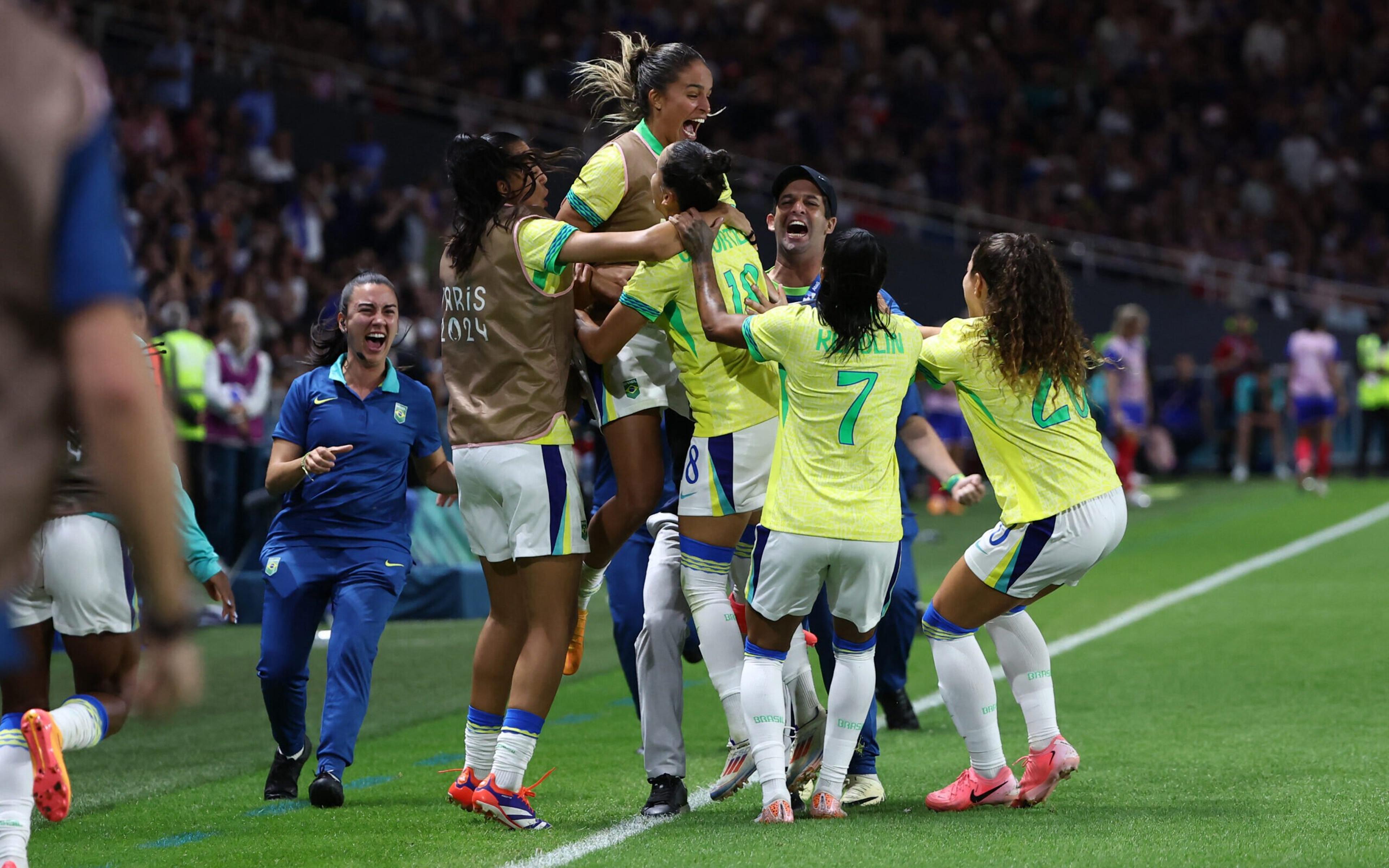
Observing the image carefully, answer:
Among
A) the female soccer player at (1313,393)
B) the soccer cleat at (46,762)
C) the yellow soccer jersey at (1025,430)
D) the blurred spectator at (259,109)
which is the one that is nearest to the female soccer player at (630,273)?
the yellow soccer jersey at (1025,430)

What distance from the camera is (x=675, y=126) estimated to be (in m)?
5.76

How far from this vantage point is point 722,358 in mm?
Result: 5570

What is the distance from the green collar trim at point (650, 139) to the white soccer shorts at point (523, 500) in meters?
1.13

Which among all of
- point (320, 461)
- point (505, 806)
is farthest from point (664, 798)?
point (320, 461)

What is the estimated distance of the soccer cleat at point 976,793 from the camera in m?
5.53

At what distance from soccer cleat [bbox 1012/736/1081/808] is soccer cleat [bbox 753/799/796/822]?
0.86 m

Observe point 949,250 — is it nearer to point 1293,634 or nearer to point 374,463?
point 1293,634

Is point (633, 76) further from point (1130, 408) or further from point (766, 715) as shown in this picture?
point (1130, 408)

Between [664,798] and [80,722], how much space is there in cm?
193

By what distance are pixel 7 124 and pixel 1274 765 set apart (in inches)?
220

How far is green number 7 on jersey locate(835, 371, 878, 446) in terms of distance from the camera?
5.12 m

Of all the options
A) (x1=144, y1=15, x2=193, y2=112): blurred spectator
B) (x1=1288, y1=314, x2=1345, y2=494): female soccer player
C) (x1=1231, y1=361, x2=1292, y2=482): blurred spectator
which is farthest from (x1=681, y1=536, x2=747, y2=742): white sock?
(x1=1231, y1=361, x2=1292, y2=482): blurred spectator

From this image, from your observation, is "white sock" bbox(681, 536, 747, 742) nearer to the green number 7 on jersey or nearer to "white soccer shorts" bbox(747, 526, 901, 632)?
"white soccer shorts" bbox(747, 526, 901, 632)

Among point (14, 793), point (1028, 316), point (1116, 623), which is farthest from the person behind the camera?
point (1116, 623)
